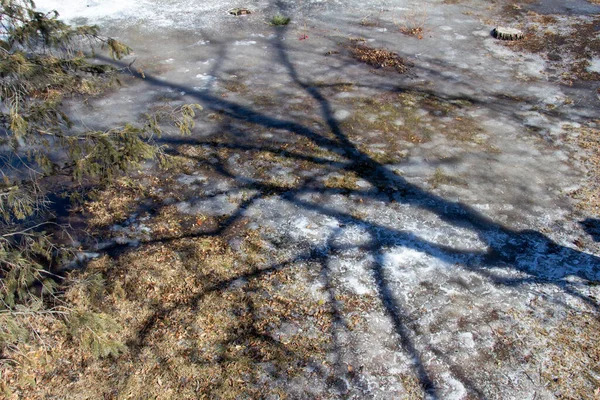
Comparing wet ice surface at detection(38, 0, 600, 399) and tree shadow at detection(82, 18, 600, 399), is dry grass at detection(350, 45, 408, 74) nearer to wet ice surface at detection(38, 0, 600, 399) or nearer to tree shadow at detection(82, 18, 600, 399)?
wet ice surface at detection(38, 0, 600, 399)

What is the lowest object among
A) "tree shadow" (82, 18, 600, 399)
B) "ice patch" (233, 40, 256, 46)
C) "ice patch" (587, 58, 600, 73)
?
"tree shadow" (82, 18, 600, 399)

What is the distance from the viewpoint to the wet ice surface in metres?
3.32

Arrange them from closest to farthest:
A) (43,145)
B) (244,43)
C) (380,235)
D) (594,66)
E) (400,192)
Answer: (43,145) < (380,235) < (400,192) < (594,66) < (244,43)

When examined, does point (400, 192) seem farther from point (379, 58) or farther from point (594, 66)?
point (594, 66)

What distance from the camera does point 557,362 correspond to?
317 cm

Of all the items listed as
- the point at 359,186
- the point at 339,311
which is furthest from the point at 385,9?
the point at 339,311

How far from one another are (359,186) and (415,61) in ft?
13.4

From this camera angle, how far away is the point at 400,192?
4.89 meters

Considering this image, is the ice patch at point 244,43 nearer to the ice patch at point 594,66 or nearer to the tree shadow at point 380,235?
the tree shadow at point 380,235

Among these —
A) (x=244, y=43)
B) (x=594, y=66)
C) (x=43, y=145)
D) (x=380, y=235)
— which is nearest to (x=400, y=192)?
→ (x=380, y=235)

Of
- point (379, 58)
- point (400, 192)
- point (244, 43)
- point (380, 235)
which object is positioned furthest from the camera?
point (244, 43)

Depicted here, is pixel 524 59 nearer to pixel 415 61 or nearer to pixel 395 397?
pixel 415 61

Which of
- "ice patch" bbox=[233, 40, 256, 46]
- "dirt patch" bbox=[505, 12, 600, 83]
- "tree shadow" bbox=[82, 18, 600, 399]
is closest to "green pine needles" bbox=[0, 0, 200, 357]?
"tree shadow" bbox=[82, 18, 600, 399]

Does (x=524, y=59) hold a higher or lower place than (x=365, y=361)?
higher
